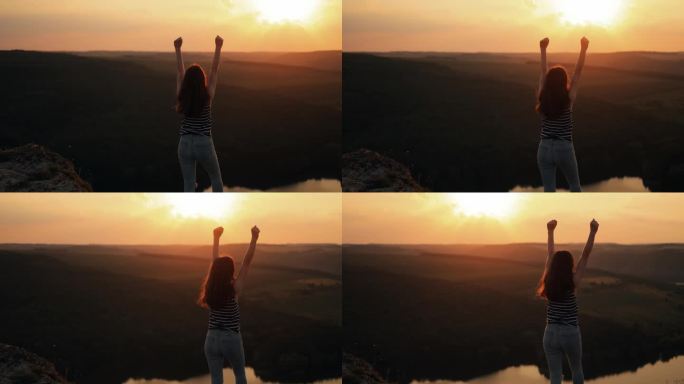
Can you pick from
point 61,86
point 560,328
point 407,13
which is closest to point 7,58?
point 61,86

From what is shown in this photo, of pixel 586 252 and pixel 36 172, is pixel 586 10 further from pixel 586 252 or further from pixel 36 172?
pixel 36 172

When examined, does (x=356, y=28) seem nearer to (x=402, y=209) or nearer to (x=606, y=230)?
(x=402, y=209)

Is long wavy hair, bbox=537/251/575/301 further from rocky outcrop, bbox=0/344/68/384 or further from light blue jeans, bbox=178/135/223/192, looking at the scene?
rocky outcrop, bbox=0/344/68/384

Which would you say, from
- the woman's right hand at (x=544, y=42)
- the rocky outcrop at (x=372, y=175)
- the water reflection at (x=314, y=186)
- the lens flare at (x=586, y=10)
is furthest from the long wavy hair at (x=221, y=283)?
the lens flare at (x=586, y=10)

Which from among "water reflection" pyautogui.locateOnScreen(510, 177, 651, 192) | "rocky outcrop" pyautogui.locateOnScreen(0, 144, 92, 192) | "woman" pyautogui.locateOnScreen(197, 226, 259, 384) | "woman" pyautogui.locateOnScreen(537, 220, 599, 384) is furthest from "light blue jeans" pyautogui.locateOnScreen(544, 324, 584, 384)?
"rocky outcrop" pyautogui.locateOnScreen(0, 144, 92, 192)

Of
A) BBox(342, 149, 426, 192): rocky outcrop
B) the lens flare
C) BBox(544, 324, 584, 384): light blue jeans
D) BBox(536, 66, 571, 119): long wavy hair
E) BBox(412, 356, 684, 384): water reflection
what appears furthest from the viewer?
BBox(342, 149, 426, 192): rocky outcrop

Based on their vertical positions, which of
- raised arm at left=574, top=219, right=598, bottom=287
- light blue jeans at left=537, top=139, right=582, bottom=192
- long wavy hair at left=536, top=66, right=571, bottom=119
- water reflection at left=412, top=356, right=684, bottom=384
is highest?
long wavy hair at left=536, top=66, right=571, bottom=119
